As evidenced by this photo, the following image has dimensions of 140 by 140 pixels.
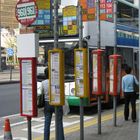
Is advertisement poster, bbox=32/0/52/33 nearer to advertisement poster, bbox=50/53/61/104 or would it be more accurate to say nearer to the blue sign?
advertisement poster, bbox=50/53/61/104

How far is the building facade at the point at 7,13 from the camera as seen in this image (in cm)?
6975

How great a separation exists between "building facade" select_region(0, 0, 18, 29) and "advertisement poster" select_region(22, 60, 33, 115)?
6225 centimetres

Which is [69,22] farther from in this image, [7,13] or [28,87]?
[7,13]

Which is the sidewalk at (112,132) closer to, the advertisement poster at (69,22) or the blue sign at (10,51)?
the advertisement poster at (69,22)

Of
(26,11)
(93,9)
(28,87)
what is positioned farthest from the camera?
(93,9)

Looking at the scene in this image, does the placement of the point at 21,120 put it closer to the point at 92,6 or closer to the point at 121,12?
the point at 92,6

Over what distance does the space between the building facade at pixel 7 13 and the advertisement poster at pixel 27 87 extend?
62.2 m

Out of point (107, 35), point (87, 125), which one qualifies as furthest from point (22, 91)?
point (107, 35)

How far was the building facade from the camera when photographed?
6975 centimetres

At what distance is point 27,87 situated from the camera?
26.7 ft

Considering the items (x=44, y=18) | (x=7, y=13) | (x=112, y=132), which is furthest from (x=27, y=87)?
(x=7, y=13)

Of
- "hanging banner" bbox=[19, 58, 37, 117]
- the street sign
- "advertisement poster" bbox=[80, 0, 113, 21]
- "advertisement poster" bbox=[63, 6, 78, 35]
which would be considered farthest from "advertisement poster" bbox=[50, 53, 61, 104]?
"advertisement poster" bbox=[80, 0, 113, 21]

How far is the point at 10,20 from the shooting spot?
2849 inches

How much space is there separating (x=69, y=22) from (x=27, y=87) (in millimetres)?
7637
